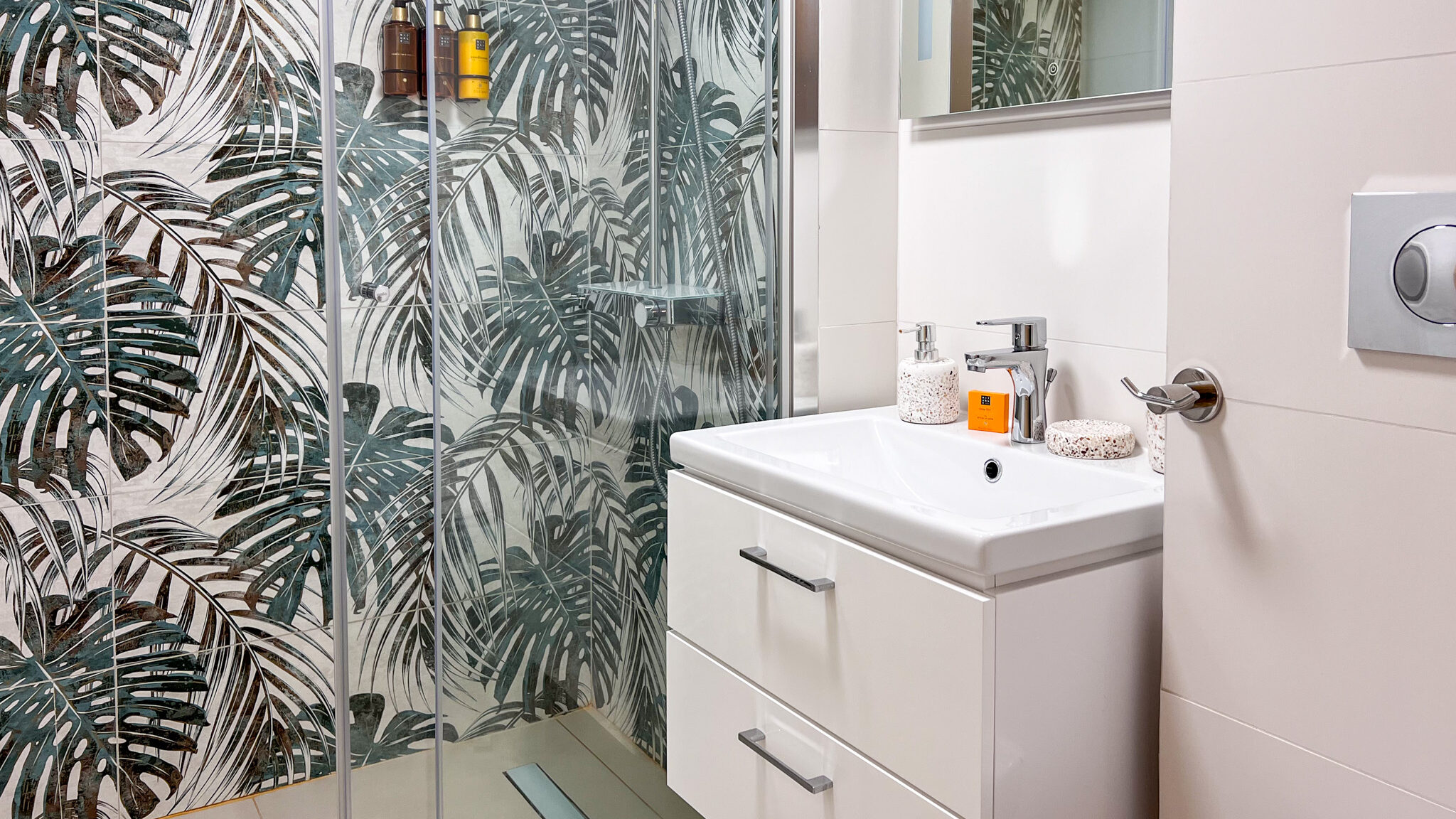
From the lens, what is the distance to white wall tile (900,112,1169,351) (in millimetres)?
1379

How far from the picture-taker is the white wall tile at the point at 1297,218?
859 millimetres

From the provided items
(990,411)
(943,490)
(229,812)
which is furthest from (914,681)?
(229,812)

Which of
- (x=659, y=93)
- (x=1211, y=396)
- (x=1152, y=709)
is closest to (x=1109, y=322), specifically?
(x=1211, y=396)

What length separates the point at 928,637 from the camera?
3.50 ft

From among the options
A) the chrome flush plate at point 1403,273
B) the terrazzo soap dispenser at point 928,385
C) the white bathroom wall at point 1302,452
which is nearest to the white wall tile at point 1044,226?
the terrazzo soap dispenser at point 928,385


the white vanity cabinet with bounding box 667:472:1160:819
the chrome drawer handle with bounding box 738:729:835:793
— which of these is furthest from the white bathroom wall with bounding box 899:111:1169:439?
the chrome drawer handle with bounding box 738:729:835:793

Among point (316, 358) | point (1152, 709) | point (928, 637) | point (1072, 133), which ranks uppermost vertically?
point (1072, 133)

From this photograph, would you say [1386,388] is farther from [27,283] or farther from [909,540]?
[27,283]

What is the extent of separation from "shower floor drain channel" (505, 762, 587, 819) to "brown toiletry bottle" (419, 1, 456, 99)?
1105mm

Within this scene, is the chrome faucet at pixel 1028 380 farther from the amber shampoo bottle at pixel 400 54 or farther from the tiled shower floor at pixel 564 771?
the amber shampoo bottle at pixel 400 54

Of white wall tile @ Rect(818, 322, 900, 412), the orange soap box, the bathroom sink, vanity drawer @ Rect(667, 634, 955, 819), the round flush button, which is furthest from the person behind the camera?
white wall tile @ Rect(818, 322, 900, 412)

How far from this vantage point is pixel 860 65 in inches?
66.7

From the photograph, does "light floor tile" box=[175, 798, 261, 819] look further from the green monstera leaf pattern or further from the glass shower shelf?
the glass shower shelf

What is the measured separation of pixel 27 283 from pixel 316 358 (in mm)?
515
